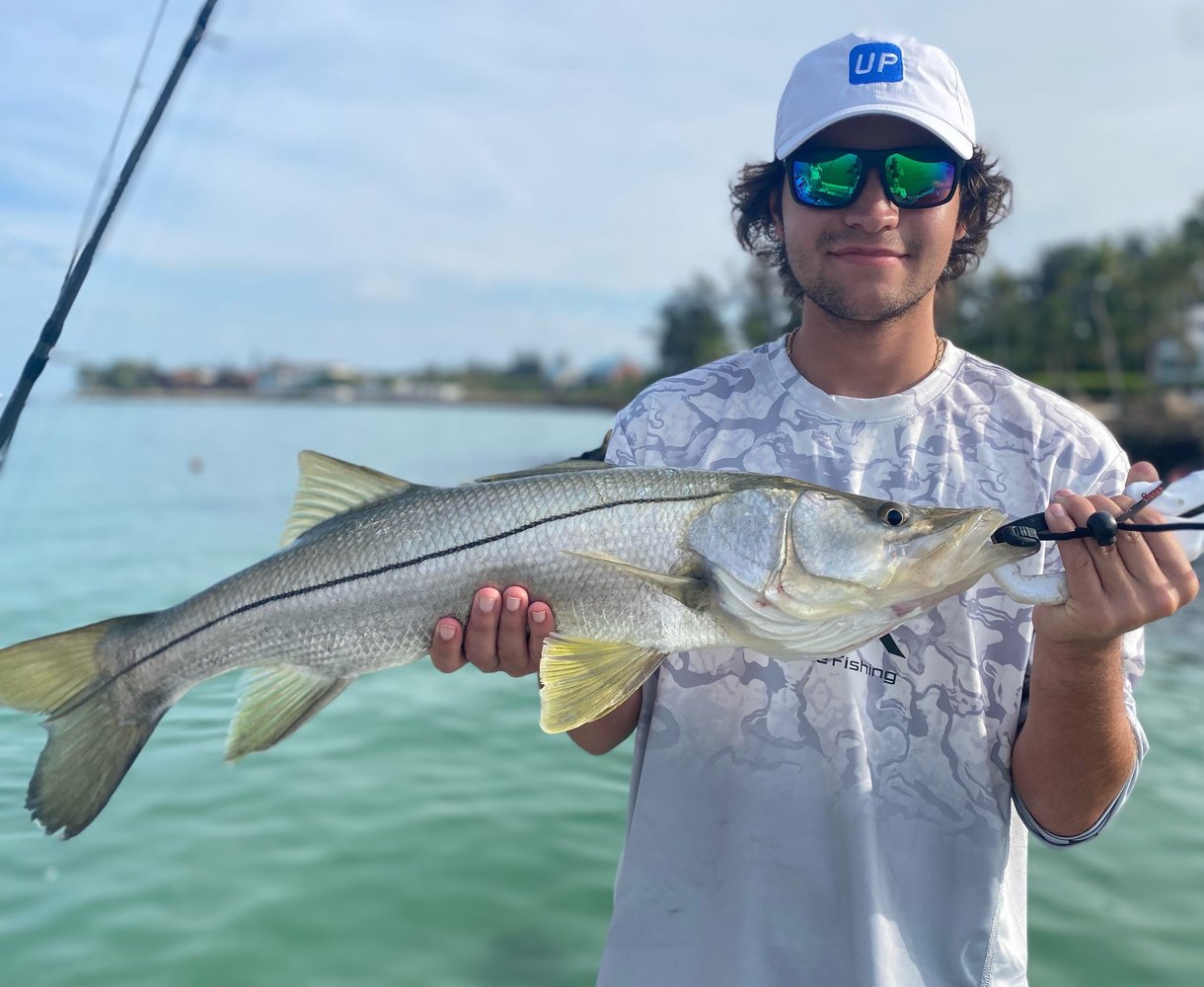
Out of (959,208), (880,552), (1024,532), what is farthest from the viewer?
(959,208)

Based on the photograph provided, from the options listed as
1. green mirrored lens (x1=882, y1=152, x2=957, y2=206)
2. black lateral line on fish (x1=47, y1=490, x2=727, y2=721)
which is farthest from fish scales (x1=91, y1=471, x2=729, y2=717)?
green mirrored lens (x1=882, y1=152, x2=957, y2=206)

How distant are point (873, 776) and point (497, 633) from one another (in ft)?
3.09

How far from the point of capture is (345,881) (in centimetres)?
502

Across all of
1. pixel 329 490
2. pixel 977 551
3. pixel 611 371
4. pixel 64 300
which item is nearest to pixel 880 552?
pixel 977 551

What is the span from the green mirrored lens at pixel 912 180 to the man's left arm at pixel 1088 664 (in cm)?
87

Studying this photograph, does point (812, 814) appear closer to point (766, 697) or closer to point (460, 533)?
point (766, 697)

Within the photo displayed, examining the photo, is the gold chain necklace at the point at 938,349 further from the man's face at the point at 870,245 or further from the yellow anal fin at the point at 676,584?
the yellow anal fin at the point at 676,584

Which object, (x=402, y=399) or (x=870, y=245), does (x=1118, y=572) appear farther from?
(x=402, y=399)

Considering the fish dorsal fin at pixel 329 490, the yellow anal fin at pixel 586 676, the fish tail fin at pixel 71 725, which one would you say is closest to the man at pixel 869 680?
the yellow anal fin at pixel 586 676

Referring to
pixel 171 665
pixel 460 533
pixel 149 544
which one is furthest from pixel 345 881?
pixel 149 544

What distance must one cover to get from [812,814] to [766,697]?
0.92ft

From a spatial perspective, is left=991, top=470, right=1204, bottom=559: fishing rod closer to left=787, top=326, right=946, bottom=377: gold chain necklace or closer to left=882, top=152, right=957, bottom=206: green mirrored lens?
left=787, top=326, right=946, bottom=377: gold chain necklace

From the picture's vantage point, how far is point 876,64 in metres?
2.39

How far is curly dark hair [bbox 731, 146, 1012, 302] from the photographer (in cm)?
300
